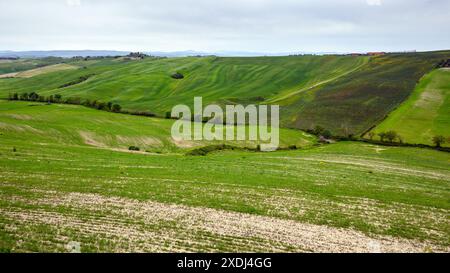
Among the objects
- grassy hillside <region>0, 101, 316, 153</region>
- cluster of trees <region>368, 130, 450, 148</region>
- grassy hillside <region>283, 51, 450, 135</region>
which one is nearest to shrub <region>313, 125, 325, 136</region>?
grassy hillside <region>0, 101, 316, 153</region>

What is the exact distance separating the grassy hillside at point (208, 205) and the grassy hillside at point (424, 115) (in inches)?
1713

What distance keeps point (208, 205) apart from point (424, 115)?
96588mm

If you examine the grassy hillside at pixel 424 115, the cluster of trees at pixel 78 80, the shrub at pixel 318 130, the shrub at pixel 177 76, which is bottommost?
the shrub at pixel 318 130

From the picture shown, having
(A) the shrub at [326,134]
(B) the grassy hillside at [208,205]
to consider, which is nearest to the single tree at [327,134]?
(A) the shrub at [326,134]

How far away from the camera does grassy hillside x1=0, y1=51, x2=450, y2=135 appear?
110 metres

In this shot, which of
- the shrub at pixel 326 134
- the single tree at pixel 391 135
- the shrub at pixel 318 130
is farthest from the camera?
the shrub at pixel 318 130

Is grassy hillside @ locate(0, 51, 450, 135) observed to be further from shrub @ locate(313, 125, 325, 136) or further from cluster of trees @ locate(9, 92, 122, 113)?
cluster of trees @ locate(9, 92, 122, 113)

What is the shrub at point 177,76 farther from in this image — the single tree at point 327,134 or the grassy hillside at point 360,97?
the single tree at point 327,134

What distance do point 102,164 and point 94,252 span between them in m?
22.0

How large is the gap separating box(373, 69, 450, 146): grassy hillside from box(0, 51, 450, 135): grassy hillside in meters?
3.55

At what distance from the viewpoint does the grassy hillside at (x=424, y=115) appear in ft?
285

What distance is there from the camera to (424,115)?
333 feet

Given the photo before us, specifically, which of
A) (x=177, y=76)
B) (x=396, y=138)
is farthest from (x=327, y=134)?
(x=177, y=76)

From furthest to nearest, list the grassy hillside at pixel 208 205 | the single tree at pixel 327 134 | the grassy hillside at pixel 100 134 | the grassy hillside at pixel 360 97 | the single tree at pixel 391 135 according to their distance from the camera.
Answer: the grassy hillside at pixel 360 97 < the single tree at pixel 327 134 < the single tree at pixel 391 135 < the grassy hillside at pixel 100 134 < the grassy hillside at pixel 208 205
